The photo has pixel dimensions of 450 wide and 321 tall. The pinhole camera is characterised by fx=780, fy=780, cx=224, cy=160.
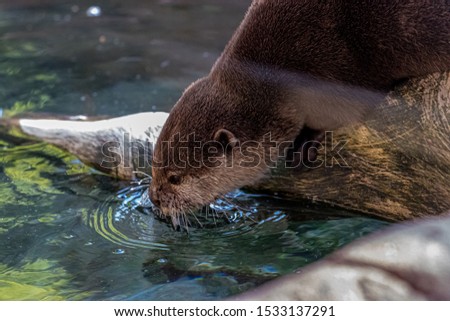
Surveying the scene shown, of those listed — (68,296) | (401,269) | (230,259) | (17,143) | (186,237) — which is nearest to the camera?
(401,269)

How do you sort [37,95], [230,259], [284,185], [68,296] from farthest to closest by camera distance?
[37,95] < [284,185] < [230,259] < [68,296]

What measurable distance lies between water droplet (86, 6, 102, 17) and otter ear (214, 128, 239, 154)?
4387mm

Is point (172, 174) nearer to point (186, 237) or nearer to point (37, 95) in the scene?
point (186, 237)

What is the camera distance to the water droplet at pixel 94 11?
23.8ft

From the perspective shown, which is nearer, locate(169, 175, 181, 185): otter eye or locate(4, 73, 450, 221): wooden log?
locate(4, 73, 450, 221): wooden log

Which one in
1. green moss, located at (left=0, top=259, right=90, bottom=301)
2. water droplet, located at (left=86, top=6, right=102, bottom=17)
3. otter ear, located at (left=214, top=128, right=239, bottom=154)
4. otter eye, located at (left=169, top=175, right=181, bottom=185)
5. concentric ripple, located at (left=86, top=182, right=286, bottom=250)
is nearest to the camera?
green moss, located at (left=0, top=259, right=90, bottom=301)

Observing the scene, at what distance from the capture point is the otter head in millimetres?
3219

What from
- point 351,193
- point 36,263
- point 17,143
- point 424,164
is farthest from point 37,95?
point 424,164

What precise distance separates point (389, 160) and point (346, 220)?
13.7 inches

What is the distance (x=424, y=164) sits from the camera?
3246mm

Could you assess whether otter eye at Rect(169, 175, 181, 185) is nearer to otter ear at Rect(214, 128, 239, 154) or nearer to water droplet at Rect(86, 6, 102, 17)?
otter ear at Rect(214, 128, 239, 154)

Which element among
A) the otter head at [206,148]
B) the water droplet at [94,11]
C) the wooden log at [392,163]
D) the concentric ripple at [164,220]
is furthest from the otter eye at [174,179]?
the water droplet at [94,11]

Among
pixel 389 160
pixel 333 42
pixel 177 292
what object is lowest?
→ pixel 177 292

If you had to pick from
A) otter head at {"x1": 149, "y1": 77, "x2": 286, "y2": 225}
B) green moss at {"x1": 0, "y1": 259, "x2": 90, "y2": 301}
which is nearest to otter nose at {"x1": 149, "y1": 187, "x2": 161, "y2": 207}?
otter head at {"x1": 149, "y1": 77, "x2": 286, "y2": 225}
